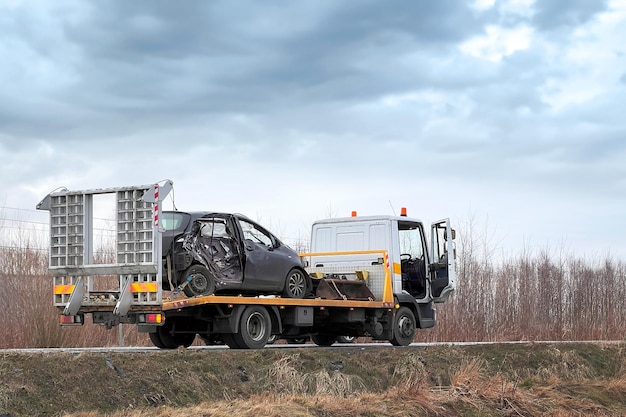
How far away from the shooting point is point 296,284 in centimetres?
1669

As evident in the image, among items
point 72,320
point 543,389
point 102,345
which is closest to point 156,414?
point 72,320

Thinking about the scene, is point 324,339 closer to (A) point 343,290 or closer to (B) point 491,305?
(A) point 343,290

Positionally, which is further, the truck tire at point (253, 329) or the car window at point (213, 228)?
the car window at point (213, 228)

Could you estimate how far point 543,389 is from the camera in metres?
14.6

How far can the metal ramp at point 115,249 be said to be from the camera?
1372 cm

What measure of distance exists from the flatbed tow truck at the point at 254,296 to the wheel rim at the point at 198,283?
0.28 metres

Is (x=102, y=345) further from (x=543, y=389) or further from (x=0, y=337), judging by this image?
(x=543, y=389)

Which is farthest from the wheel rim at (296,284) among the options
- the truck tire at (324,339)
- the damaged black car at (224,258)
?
the truck tire at (324,339)

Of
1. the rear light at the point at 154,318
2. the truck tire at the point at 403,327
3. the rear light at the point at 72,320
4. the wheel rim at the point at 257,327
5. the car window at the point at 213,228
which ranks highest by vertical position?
the car window at the point at 213,228

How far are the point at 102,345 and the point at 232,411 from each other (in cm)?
995

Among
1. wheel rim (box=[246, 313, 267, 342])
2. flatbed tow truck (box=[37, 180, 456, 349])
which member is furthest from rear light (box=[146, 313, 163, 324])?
wheel rim (box=[246, 313, 267, 342])

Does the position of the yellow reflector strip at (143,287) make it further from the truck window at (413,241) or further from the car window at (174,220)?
the truck window at (413,241)

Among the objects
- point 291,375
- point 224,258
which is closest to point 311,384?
point 291,375

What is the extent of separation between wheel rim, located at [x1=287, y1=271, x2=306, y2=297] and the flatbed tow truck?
29 centimetres
